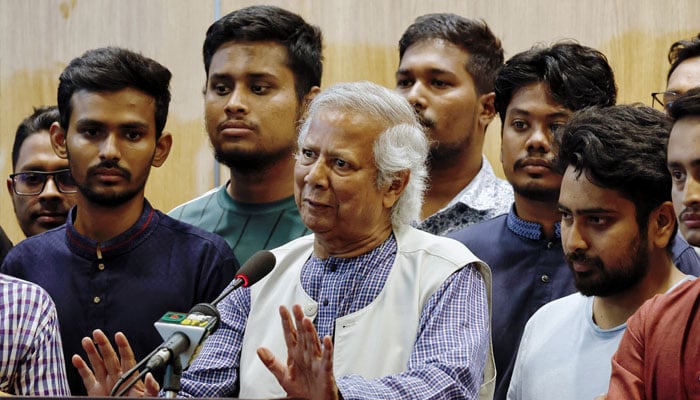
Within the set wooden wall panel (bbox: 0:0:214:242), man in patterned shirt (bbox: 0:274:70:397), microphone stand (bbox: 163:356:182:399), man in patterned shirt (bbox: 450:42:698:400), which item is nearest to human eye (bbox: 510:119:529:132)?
man in patterned shirt (bbox: 450:42:698:400)

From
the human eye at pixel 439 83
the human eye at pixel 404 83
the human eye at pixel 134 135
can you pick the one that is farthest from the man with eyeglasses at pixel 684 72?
the human eye at pixel 134 135

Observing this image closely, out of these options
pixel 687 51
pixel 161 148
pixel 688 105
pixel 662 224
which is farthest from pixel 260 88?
pixel 688 105

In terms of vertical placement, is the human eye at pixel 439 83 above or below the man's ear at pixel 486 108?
above

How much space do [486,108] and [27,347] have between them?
1762 millimetres

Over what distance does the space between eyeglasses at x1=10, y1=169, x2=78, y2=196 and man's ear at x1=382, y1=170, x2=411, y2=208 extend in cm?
137

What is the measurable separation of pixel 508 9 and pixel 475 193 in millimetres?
1131

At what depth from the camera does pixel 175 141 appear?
4914 mm

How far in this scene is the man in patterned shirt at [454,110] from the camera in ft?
12.0

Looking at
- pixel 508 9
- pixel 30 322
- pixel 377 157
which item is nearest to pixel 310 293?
pixel 377 157

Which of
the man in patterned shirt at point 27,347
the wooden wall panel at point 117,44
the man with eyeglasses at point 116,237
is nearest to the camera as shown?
the man in patterned shirt at point 27,347

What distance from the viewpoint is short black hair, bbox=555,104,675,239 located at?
271cm

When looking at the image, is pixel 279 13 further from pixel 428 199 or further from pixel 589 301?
pixel 589 301

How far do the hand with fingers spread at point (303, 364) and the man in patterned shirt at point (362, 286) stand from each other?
10cm

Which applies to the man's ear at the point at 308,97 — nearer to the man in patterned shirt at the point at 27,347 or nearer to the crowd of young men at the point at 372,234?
the crowd of young men at the point at 372,234
